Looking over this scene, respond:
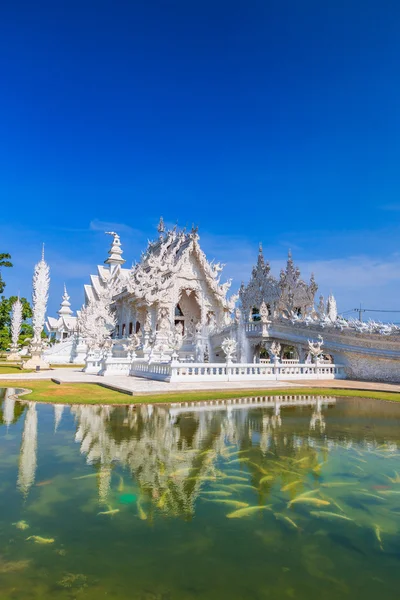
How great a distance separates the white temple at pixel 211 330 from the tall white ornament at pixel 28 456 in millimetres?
8169

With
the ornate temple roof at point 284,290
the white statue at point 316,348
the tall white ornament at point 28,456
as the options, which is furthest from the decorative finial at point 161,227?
the tall white ornament at point 28,456

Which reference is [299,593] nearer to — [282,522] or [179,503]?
[282,522]

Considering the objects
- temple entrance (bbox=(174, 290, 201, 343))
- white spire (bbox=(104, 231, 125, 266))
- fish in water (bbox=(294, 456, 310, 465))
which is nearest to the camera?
fish in water (bbox=(294, 456, 310, 465))

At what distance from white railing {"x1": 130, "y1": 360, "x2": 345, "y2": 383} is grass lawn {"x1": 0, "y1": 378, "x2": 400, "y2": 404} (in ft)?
9.05

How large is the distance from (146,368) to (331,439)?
43.7ft

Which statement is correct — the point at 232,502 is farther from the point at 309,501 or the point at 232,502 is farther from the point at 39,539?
the point at 39,539

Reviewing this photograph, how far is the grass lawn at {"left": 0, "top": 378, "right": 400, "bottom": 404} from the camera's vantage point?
11.5 meters

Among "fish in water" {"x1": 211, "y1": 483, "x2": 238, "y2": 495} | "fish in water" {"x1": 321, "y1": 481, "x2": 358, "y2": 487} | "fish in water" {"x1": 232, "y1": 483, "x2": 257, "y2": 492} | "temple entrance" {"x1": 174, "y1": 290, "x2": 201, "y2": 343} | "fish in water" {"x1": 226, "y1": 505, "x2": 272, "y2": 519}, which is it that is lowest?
"fish in water" {"x1": 226, "y1": 505, "x2": 272, "y2": 519}

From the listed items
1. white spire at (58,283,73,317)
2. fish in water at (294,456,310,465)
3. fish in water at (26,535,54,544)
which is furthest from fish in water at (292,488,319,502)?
white spire at (58,283,73,317)

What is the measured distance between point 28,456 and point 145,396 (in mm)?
6370

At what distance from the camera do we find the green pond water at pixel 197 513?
3.06 metres

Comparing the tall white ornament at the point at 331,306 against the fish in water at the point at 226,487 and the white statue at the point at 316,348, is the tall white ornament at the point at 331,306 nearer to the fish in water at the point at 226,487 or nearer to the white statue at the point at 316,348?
the white statue at the point at 316,348

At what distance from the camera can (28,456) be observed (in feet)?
20.2

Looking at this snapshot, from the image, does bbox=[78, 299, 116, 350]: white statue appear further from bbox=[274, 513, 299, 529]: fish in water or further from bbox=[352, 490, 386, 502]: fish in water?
bbox=[274, 513, 299, 529]: fish in water
